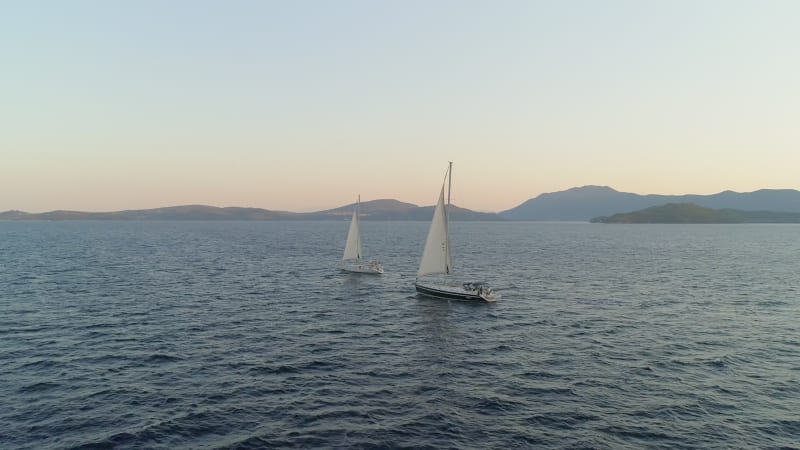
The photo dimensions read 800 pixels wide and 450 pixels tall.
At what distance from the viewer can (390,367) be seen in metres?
36.0

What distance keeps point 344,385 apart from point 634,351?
88.3 ft

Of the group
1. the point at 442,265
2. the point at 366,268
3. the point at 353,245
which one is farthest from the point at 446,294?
the point at 353,245

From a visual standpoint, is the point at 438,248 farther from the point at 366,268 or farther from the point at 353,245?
the point at 353,245

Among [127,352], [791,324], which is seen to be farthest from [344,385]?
[791,324]

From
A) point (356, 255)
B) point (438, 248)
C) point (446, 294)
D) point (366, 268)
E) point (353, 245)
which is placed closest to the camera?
point (446, 294)

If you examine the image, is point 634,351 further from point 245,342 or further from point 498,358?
point 245,342

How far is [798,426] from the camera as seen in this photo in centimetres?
2642

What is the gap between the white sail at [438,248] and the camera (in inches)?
→ 2437

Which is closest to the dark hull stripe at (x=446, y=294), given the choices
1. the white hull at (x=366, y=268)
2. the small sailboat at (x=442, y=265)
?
the small sailboat at (x=442, y=265)

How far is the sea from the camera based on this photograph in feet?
82.7

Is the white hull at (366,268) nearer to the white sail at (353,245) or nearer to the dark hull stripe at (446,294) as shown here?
A: the white sail at (353,245)

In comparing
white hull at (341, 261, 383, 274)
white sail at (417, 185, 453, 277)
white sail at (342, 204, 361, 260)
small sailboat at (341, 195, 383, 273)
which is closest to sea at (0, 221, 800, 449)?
white sail at (417, 185, 453, 277)

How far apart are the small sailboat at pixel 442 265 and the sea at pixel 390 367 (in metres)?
1.79

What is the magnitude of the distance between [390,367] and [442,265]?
1186 inches
